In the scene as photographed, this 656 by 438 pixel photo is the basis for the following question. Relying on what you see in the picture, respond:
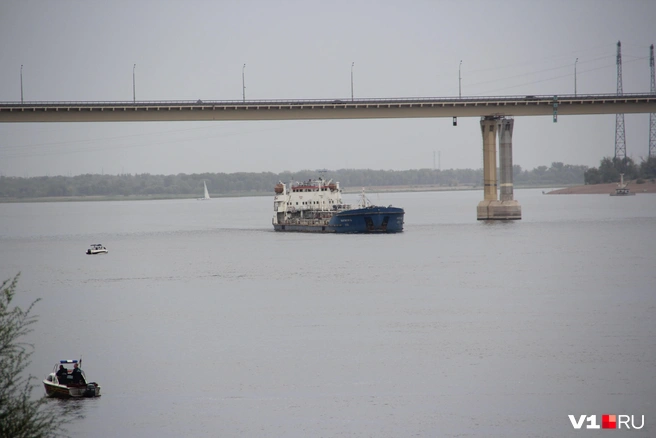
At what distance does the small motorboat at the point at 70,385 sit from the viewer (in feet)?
103

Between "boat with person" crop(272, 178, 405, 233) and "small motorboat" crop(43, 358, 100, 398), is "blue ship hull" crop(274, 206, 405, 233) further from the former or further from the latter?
"small motorboat" crop(43, 358, 100, 398)

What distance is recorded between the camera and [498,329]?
42.4 metres

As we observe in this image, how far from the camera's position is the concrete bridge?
106438mm

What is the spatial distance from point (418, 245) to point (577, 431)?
6698cm

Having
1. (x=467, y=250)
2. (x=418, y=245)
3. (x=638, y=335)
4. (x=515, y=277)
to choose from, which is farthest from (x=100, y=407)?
(x=418, y=245)

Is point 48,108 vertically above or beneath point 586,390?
above

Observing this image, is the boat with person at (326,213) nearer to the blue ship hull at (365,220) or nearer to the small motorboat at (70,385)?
the blue ship hull at (365,220)

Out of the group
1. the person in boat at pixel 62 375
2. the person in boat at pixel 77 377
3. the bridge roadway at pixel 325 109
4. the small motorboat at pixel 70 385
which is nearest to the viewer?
the small motorboat at pixel 70 385

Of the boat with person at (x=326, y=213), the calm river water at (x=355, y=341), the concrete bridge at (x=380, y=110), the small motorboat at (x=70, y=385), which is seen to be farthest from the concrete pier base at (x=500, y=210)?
the small motorboat at (x=70, y=385)

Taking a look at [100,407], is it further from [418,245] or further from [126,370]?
[418,245]

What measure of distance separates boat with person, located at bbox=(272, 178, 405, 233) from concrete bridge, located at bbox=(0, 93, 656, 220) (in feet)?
35.1

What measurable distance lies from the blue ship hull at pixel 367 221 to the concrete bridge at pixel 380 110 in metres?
12.4

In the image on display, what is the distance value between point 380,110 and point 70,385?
86795 millimetres

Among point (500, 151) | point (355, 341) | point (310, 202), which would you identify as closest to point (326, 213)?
point (310, 202)
